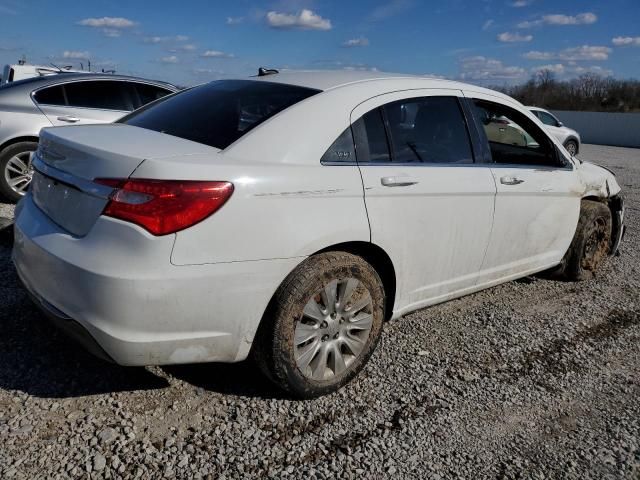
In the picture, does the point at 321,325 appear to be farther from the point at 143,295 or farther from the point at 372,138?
the point at 372,138

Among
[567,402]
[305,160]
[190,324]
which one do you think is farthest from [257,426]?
[567,402]

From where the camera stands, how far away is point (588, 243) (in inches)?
192

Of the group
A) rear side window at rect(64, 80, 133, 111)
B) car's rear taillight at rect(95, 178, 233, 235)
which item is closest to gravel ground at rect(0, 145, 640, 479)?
car's rear taillight at rect(95, 178, 233, 235)

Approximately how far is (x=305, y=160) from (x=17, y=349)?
196cm

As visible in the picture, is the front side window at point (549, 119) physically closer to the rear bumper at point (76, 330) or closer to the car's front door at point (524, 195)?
the car's front door at point (524, 195)

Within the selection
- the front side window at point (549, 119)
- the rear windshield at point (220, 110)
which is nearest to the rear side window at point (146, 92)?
the rear windshield at point (220, 110)

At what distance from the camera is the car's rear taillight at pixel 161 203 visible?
224 centimetres

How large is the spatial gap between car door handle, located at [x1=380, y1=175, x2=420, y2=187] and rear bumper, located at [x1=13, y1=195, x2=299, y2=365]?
2.33 ft

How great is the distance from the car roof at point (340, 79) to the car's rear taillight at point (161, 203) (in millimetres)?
1080

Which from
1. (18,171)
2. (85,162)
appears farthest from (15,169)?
(85,162)

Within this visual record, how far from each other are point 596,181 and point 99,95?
5.62 metres

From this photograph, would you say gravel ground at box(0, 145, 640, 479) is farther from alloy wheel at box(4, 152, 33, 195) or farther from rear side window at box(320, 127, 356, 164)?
alloy wheel at box(4, 152, 33, 195)

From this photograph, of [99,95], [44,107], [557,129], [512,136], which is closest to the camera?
[512,136]

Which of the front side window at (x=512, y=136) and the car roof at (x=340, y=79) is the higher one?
the car roof at (x=340, y=79)
